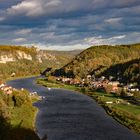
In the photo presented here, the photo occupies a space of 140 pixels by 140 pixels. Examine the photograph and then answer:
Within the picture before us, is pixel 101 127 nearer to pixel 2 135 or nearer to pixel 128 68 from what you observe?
pixel 2 135

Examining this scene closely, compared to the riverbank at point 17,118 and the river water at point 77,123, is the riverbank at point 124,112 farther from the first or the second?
the riverbank at point 17,118

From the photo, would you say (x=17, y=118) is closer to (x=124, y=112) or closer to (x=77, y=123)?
(x=77, y=123)

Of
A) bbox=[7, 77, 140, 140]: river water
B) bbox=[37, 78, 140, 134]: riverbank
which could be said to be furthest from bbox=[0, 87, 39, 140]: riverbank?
bbox=[37, 78, 140, 134]: riverbank

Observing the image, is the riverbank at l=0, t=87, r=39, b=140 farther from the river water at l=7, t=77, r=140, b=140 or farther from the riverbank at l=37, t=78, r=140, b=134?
the riverbank at l=37, t=78, r=140, b=134

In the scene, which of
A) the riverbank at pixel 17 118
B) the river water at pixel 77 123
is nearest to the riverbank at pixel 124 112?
the river water at pixel 77 123

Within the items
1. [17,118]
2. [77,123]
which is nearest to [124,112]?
[77,123]

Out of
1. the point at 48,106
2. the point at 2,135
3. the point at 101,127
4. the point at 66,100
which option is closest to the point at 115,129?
the point at 101,127
